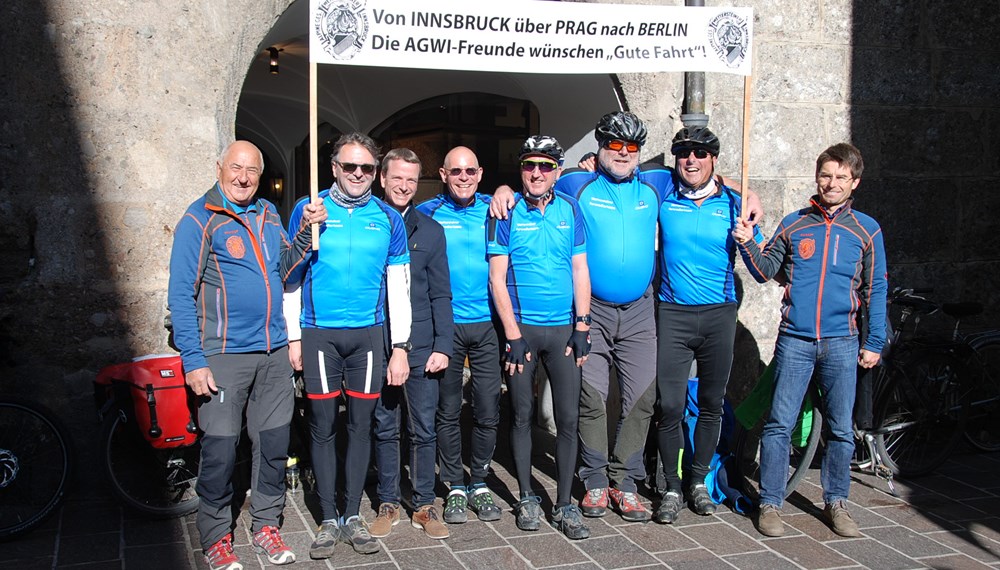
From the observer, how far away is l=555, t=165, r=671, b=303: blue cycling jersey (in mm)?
4812

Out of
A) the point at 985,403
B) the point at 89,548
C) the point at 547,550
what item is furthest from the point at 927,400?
the point at 89,548

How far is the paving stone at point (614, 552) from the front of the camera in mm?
4318

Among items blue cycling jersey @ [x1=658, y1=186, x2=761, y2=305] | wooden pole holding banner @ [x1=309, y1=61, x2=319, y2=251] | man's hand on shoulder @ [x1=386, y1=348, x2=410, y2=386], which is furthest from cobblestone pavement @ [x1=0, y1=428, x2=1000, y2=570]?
wooden pole holding banner @ [x1=309, y1=61, x2=319, y2=251]

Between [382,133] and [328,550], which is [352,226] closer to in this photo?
[328,550]

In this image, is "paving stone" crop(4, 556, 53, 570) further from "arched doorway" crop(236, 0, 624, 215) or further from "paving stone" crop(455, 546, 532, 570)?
"arched doorway" crop(236, 0, 624, 215)

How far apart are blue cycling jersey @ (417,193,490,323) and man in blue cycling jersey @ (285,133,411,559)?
1.29 feet

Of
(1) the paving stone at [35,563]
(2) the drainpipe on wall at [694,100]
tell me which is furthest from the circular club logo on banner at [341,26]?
(1) the paving stone at [35,563]

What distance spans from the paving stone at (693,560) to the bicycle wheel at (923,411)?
1.92m

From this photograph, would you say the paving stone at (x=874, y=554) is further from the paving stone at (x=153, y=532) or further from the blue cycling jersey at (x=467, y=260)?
the paving stone at (x=153, y=532)

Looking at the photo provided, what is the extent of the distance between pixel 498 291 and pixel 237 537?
5.80 ft

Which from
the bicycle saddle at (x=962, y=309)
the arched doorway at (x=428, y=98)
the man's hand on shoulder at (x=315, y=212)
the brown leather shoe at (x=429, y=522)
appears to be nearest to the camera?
the man's hand on shoulder at (x=315, y=212)

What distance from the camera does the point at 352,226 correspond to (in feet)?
14.2

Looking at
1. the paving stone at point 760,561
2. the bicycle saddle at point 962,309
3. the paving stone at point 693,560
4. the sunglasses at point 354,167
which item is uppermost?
the sunglasses at point 354,167

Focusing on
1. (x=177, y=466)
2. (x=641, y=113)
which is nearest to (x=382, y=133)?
(x=641, y=113)
